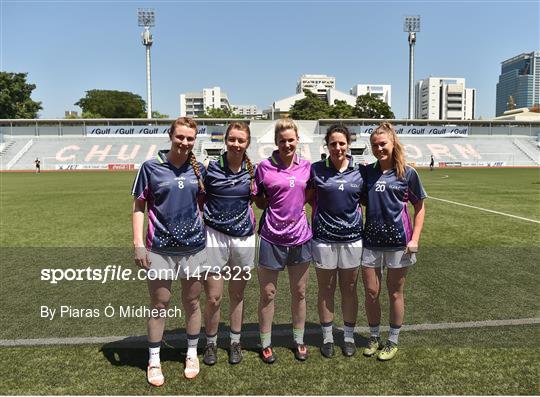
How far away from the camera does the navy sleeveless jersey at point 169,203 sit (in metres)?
3.10

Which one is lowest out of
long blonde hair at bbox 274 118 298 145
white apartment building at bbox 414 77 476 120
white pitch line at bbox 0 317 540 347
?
white pitch line at bbox 0 317 540 347

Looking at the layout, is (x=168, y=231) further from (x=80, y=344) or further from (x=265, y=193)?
(x=80, y=344)

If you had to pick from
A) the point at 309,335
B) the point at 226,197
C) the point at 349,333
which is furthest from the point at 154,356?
the point at 349,333

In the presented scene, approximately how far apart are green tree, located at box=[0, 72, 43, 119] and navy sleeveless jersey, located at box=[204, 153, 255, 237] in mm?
69657

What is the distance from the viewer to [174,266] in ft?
10.4

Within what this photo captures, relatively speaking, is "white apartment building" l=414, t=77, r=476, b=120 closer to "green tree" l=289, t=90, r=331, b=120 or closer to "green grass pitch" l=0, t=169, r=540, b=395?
"green tree" l=289, t=90, r=331, b=120

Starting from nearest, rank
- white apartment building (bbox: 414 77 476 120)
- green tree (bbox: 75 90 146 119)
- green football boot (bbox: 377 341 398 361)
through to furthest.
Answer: green football boot (bbox: 377 341 398 361), green tree (bbox: 75 90 146 119), white apartment building (bbox: 414 77 476 120)

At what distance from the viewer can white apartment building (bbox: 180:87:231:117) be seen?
16275 cm

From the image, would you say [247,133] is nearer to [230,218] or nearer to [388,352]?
[230,218]

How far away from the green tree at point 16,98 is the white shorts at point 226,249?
69741 mm

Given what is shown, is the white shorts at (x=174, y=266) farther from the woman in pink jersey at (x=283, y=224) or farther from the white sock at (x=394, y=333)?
the white sock at (x=394, y=333)

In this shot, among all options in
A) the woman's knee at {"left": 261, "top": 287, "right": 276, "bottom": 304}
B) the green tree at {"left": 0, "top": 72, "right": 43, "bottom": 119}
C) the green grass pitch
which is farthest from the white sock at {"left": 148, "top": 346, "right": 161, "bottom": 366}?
the green tree at {"left": 0, "top": 72, "right": 43, "bottom": 119}

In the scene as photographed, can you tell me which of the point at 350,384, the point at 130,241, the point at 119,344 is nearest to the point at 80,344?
the point at 119,344

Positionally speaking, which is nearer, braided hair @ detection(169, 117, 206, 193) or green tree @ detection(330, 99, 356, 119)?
braided hair @ detection(169, 117, 206, 193)
